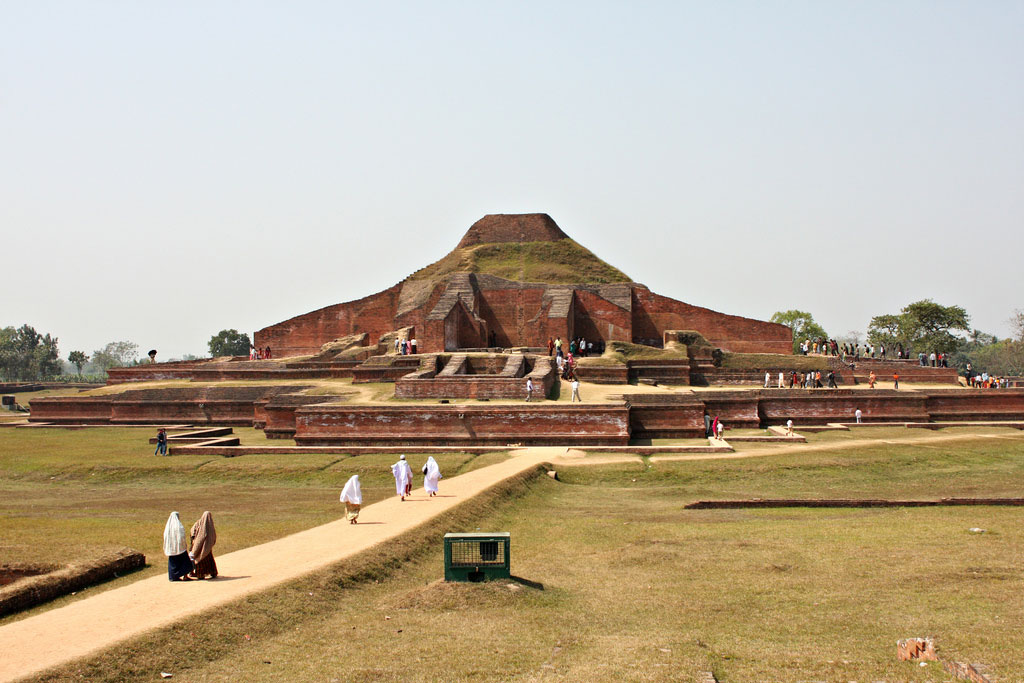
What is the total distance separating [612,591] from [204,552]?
9.95 ft

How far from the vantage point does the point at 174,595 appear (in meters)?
6.01

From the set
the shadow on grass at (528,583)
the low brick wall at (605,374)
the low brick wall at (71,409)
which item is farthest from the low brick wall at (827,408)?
the low brick wall at (71,409)

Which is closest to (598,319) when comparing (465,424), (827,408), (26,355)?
(827,408)

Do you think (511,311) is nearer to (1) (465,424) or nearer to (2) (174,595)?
(1) (465,424)

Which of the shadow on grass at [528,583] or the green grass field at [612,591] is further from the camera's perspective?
the shadow on grass at [528,583]

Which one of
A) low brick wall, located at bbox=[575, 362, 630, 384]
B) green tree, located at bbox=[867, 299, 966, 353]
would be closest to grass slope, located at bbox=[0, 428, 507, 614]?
low brick wall, located at bbox=[575, 362, 630, 384]

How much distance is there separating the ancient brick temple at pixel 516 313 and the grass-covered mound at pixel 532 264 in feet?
0.13

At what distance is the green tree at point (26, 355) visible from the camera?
188 feet

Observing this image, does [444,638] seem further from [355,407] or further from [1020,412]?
[1020,412]

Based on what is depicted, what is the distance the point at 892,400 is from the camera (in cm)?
1897

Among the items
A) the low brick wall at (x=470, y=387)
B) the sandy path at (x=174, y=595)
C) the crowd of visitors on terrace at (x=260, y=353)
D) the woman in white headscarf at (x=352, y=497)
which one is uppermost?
the crowd of visitors on terrace at (x=260, y=353)

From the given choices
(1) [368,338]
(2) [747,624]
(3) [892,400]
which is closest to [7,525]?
(2) [747,624]

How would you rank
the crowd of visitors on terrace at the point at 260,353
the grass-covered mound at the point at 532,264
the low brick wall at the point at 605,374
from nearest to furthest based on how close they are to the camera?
the low brick wall at the point at 605,374, the crowd of visitors on terrace at the point at 260,353, the grass-covered mound at the point at 532,264

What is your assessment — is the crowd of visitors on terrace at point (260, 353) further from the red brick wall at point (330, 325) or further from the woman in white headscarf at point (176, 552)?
the woman in white headscarf at point (176, 552)
